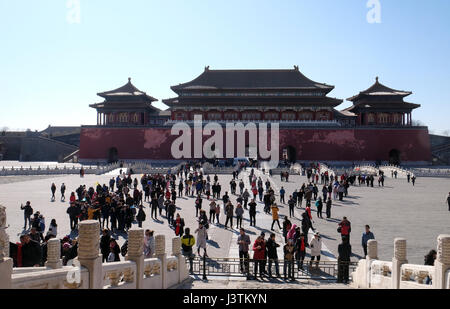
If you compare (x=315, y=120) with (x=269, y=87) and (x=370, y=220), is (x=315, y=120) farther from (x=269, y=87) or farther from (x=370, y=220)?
(x=370, y=220)

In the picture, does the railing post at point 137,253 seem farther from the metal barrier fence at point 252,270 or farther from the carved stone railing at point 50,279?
the metal barrier fence at point 252,270

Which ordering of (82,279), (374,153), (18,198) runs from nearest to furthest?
(82,279), (18,198), (374,153)

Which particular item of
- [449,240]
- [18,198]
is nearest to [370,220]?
[449,240]

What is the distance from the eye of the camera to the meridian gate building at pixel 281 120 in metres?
46.0

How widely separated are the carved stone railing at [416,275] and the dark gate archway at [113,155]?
145ft

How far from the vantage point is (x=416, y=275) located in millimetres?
6281

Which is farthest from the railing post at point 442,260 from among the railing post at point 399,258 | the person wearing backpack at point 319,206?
the person wearing backpack at point 319,206

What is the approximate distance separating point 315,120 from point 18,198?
36113 millimetres

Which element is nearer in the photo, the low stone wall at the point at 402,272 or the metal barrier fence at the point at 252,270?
the low stone wall at the point at 402,272

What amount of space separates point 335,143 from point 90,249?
143 ft

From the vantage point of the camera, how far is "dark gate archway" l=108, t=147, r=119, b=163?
47.4 m

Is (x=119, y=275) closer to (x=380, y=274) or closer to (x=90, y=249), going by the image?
(x=90, y=249)

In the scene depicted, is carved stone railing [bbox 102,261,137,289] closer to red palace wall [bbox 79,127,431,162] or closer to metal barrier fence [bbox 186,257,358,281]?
metal barrier fence [bbox 186,257,358,281]
